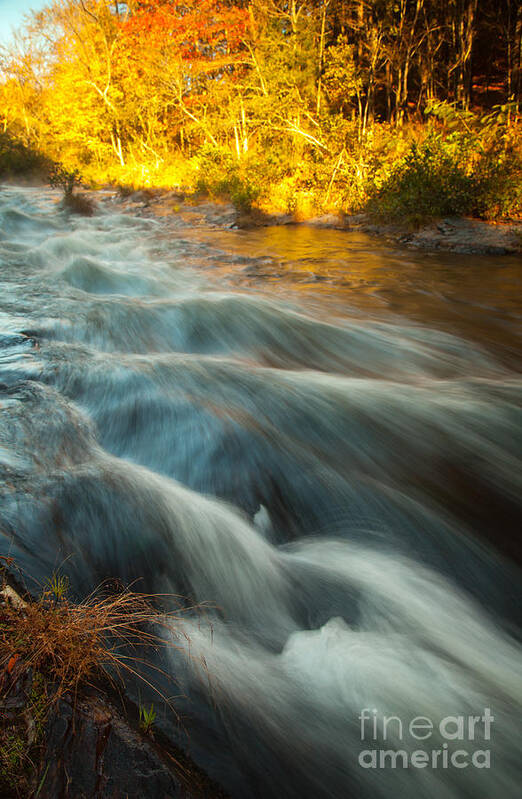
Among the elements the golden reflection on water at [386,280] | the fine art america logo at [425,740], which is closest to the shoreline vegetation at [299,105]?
the golden reflection on water at [386,280]

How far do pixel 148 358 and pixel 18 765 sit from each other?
3.68 metres

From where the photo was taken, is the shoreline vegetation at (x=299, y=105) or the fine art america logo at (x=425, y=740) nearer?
the fine art america logo at (x=425, y=740)

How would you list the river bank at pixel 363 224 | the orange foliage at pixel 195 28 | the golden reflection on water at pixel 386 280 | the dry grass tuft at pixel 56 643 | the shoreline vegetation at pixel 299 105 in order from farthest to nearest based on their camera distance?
1. the orange foliage at pixel 195 28
2. the shoreline vegetation at pixel 299 105
3. the river bank at pixel 363 224
4. the golden reflection on water at pixel 386 280
5. the dry grass tuft at pixel 56 643

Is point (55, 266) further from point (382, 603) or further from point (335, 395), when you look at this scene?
point (382, 603)

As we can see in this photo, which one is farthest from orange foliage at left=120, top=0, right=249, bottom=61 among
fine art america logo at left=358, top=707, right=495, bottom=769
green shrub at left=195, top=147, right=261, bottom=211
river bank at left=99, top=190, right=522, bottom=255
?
fine art america logo at left=358, top=707, right=495, bottom=769

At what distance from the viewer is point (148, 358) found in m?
4.43

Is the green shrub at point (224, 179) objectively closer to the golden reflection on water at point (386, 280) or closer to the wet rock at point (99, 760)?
the golden reflection on water at point (386, 280)

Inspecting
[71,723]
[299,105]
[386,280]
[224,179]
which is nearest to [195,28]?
[224,179]

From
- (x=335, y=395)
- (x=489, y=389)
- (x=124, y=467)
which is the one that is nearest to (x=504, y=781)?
(x=124, y=467)

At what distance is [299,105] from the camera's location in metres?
13.1

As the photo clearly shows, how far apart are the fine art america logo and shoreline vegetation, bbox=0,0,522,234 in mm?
9394

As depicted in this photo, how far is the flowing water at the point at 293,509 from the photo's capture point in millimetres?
1597

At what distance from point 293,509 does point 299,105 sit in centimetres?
1376

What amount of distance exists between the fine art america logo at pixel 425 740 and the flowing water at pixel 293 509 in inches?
0.5
